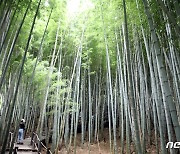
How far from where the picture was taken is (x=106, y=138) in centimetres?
1186

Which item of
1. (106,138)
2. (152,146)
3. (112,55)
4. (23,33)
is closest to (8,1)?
(23,33)

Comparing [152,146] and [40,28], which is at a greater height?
[40,28]

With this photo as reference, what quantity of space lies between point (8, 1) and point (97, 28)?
3.91 metres

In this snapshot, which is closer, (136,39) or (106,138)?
(136,39)

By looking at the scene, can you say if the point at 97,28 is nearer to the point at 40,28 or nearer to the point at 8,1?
the point at 40,28

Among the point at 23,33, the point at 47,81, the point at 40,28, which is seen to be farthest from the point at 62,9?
the point at 47,81

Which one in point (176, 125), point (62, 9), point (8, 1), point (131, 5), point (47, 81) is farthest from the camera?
point (47, 81)

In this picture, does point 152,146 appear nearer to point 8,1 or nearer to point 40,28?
point 40,28

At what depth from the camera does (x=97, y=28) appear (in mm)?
8133

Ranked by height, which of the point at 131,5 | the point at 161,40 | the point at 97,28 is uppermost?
the point at 97,28

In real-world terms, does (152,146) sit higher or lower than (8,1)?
lower

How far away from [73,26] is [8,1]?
4.33m

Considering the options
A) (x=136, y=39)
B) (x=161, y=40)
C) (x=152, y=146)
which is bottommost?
(x=152, y=146)

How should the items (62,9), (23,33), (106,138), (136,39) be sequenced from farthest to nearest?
(106,138) → (62,9) → (23,33) → (136,39)
